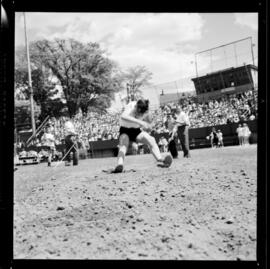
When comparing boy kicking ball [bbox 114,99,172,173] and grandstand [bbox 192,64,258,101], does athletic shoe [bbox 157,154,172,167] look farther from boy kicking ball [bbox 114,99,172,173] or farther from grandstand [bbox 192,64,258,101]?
grandstand [bbox 192,64,258,101]

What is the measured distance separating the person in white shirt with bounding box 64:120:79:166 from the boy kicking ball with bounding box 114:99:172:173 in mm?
661

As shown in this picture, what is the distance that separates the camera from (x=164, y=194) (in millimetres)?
3650

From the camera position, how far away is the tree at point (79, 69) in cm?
354

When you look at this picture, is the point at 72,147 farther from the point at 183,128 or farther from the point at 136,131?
the point at 183,128

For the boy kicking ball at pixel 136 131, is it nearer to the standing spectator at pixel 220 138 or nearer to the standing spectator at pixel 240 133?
the standing spectator at pixel 220 138

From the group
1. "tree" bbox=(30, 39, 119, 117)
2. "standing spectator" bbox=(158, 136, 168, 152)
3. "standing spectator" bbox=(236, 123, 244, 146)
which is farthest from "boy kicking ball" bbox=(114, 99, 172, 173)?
"standing spectator" bbox=(236, 123, 244, 146)

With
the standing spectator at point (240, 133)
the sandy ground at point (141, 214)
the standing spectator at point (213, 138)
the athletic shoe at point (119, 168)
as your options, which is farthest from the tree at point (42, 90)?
the standing spectator at point (240, 133)

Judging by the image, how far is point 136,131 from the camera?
5.23 meters

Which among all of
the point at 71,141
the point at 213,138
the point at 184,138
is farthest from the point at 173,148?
the point at 71,141

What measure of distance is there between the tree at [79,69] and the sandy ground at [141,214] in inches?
40.3

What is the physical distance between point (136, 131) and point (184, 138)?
860 mm

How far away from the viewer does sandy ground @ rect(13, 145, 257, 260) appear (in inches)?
120
